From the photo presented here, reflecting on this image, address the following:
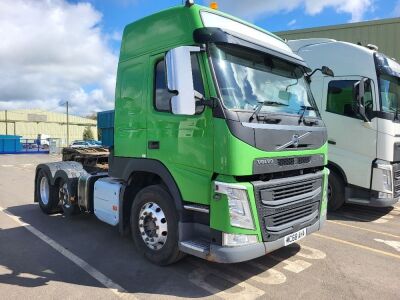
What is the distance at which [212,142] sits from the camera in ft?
13.0

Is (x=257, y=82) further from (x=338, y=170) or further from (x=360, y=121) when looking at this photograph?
(x=338, y=170)

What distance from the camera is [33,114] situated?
265ft

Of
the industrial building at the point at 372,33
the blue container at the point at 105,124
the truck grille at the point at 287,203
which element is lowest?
the truck grille at the point at 287,203

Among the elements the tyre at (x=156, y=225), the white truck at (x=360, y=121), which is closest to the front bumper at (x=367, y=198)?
the white truck at (x=360, y=121)

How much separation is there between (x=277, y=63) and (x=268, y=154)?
1335 mm

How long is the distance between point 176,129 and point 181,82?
809 millimetres

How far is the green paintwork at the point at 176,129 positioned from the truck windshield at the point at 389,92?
2944mm

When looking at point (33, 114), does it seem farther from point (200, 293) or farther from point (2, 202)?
point (200, 293)

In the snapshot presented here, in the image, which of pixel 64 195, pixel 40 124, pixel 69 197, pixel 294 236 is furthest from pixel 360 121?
pixel 40 124

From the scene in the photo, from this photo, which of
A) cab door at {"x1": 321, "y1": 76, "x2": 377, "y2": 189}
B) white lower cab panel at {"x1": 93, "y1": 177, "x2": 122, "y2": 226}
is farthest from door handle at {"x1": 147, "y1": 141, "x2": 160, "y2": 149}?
cab door at {"x1": 321, "y1": 76, "x2": 377, "y2": 189}

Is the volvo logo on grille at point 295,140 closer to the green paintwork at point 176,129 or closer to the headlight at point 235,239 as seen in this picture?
the green paintwork at point 176,129

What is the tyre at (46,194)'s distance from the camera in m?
7.46

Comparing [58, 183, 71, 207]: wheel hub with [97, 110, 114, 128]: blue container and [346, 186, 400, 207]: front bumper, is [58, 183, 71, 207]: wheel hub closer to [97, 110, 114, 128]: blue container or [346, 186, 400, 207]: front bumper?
[97, 110, 114, 128]: blue container

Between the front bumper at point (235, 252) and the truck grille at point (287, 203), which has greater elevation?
the truck grille at point (287, 203)
